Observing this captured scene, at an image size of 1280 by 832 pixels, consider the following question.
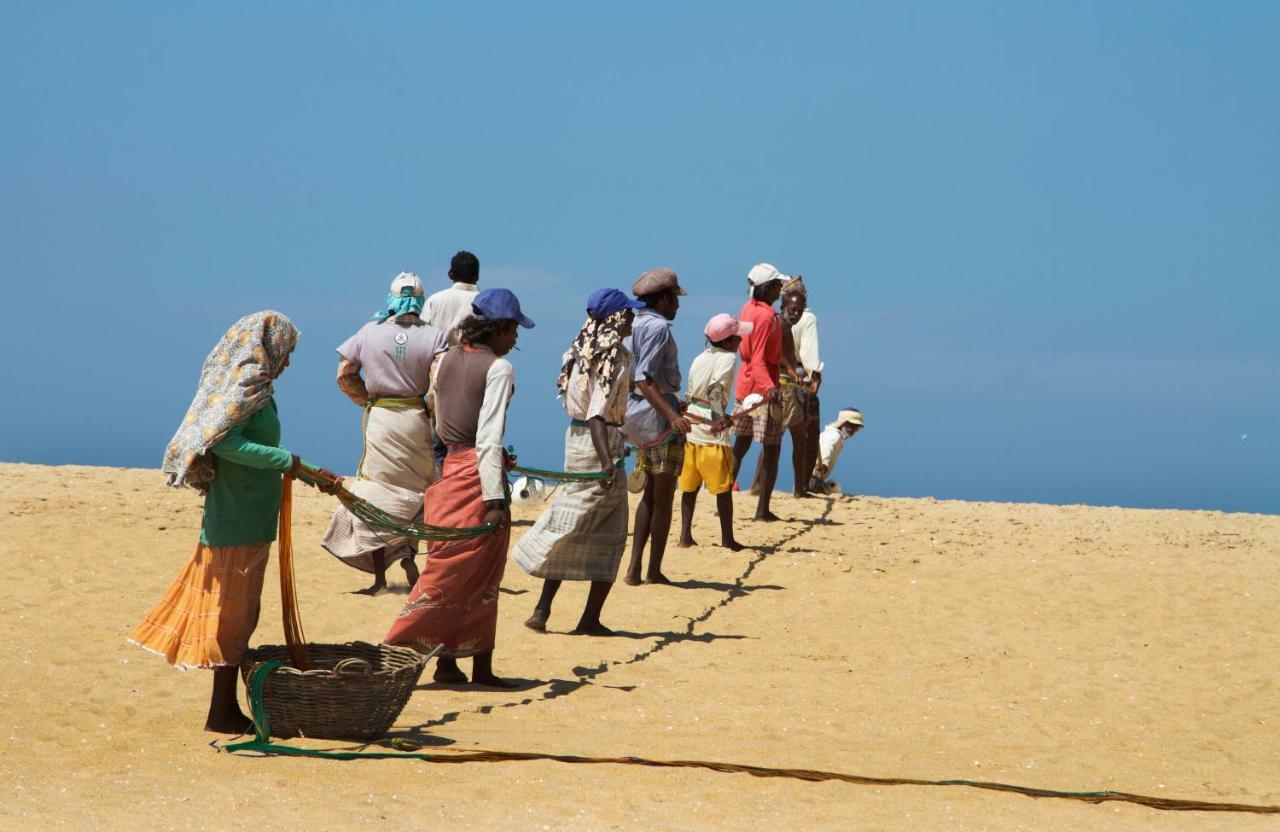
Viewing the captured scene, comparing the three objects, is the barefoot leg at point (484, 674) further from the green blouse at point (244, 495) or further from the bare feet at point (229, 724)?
the green blouse at point (244, 495)

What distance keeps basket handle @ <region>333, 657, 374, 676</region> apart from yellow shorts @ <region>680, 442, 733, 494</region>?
624 centimetres

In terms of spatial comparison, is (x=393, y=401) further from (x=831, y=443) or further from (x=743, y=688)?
(x=831, y=443)

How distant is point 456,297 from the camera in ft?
35.1

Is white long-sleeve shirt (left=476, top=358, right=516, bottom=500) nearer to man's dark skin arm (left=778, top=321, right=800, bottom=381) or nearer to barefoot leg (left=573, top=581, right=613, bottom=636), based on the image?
barefoot leg (left=573, top=581, right=613, bottom=636)

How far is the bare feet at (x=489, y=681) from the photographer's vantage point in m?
7.61

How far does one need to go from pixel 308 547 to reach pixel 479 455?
6427 millimetres

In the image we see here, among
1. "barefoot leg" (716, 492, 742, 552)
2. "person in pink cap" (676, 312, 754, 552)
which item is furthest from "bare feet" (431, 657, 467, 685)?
"barefoot leg" (716, 492, 742, 552)

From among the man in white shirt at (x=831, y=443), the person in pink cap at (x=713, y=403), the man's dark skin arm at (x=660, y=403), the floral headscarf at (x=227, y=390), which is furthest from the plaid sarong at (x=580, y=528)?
the man in white shirt at (x=831, y=443)

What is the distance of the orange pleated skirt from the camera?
6113 millimetres

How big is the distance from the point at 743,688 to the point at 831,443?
9.99 meters

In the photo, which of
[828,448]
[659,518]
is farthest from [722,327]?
[828,448]

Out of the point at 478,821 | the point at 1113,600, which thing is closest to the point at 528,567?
the point at 478,821

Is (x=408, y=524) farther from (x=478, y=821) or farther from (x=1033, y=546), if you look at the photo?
(x=1033, y=546)

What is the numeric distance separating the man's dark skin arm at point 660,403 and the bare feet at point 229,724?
3.82m
